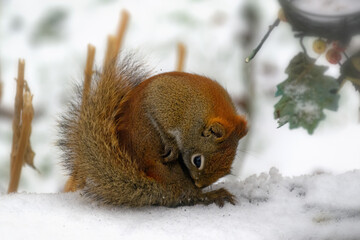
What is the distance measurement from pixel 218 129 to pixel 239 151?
0.50 ft

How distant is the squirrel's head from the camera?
94 centimetres

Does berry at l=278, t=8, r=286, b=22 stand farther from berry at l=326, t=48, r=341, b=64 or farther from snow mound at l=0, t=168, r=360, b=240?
snow mound at l=0, t=168, r=360, b=240

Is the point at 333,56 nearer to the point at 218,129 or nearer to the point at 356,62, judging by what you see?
the point at 356,62

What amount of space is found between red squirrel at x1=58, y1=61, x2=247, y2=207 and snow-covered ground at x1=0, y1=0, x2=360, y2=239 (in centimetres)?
4

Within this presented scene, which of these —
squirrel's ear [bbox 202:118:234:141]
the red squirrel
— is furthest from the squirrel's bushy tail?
squirrel's ear [bbox 202:118:234:141]

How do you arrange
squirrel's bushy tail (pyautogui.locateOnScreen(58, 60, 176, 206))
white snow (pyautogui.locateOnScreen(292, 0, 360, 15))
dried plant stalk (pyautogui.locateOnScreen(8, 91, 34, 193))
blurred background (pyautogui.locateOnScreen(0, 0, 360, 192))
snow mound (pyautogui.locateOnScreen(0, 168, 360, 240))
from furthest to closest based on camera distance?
blurred background (pyautogui.locateOnScreen(0, 0, 360, 192)), dried plant stalk (pyautogui.locateOnScreen(8, 91, 34, 193)), squirrel's bushy tail (pyautogui.locateOnScreen(58, 60, 176, 206)), snow mound (pyautogui.locateOnScreen(0, 168, 360, 240)), white snow (pyautogui.locateOnScreen(292, 0, 360, 15))

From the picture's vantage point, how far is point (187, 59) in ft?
7.11

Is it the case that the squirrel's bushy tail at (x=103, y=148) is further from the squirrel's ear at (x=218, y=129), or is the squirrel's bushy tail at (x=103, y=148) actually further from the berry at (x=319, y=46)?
the berry at (x=319, y=46)

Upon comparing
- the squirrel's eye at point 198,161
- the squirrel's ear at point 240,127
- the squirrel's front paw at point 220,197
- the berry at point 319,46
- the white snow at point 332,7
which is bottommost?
the squirrel's front paw at point 220,197

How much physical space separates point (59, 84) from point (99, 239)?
1554mm

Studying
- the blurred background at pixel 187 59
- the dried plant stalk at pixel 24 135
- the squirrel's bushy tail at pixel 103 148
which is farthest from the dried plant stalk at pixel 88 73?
the blurred background at pixel 187 59

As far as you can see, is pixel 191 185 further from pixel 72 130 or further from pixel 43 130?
pixel 43 130

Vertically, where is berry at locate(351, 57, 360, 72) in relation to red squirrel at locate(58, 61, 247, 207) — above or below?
above

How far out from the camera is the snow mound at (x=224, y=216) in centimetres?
79
